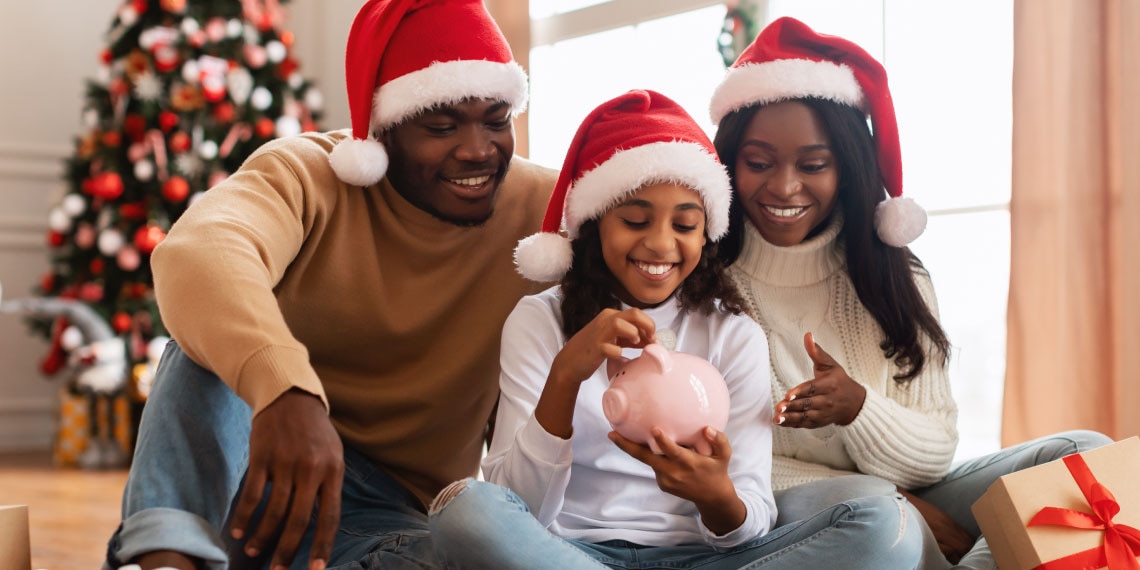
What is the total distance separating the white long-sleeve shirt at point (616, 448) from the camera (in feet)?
4.59

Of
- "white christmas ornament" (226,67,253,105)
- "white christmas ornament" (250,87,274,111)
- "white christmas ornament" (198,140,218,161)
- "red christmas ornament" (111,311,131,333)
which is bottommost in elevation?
"red christmas ornament" (111,311,131,333)

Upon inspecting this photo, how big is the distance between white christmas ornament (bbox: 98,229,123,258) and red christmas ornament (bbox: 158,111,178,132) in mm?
480

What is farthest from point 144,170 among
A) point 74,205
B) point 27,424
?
point 27,424

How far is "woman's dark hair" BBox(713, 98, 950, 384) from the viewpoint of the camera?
1.75m

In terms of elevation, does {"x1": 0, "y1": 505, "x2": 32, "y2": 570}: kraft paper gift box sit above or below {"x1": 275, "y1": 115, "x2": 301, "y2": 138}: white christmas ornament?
below

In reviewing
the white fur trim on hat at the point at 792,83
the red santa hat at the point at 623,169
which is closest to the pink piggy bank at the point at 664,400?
the red santa hat at the point at 623,169

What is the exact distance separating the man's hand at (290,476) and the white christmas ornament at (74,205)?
3.65m

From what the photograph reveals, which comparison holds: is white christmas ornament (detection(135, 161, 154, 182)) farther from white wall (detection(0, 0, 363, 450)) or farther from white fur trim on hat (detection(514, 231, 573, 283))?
white fur trim on hat (detection(514, 231, 573, 283))

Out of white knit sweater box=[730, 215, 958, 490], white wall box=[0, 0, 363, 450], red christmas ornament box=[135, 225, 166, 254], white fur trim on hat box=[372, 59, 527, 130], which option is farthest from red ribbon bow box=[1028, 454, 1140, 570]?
white wall box=[0, 0, 363, 450]

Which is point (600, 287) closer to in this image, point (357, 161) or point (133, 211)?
point (357, 161)

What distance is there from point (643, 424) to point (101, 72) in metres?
3.99

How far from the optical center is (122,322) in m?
4.24

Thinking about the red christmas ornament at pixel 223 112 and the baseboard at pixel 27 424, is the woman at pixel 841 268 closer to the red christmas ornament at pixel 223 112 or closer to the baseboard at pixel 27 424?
the red christmas ornament at pixel 223 112

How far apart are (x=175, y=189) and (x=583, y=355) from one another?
341cm
